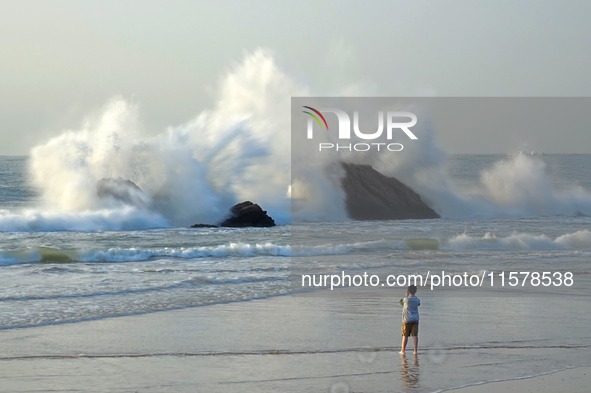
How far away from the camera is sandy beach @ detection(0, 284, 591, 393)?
895 cm

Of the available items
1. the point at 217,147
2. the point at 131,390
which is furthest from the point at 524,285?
the point at 217,147

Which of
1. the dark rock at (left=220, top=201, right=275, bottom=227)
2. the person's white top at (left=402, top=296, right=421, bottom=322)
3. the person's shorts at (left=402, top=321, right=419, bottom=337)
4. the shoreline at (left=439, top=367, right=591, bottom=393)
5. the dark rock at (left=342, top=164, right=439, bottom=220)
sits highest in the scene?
the dark rock at (left=342, top=164, right=439, bottom=220)

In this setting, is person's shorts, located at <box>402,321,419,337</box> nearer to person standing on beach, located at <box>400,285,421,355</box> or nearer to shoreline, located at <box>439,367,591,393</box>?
person standing on beach, located at <box>400,285,421,355</box>

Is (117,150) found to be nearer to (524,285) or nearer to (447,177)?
(447,177)

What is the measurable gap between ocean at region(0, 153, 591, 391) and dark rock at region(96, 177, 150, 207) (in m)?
0.74

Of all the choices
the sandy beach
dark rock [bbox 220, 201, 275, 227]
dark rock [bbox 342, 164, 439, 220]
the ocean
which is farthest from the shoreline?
dark rock [bbox 342, 164, 439, 220]

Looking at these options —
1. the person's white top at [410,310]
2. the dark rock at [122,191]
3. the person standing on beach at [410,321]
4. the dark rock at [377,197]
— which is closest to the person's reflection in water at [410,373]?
the person standing on beach at [410,321]

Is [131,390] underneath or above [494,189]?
underneath

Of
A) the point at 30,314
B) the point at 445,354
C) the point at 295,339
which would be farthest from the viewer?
the point at 30,314

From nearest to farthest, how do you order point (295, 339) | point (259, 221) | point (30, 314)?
point (295, 339) < point (30, 314) < point (259, 221)

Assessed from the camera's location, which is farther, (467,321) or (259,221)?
(259,221)

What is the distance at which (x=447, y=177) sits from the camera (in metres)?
42.1

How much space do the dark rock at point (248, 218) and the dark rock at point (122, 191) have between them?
3.11 metres

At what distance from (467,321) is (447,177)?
2970 cm
